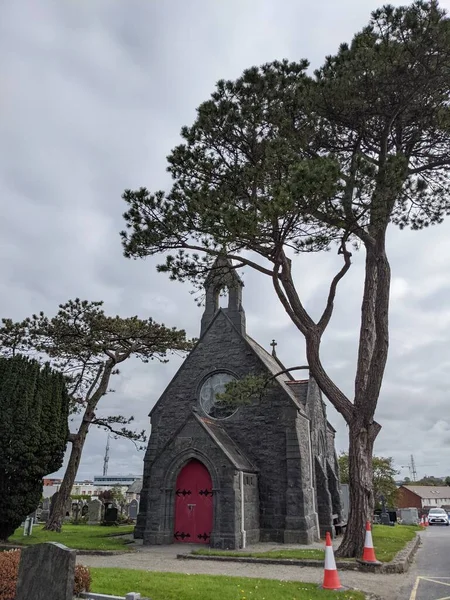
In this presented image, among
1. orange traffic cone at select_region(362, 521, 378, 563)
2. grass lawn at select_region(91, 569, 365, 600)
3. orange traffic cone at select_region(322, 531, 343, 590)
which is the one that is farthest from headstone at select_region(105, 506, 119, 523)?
orange traffic cone at select_region(322, 531, 343, 590)

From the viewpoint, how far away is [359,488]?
1373cm

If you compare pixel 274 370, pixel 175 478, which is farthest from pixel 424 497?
pixel 175 478

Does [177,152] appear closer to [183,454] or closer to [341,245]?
[341,245]

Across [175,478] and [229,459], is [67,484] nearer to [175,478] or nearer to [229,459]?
[175,478]

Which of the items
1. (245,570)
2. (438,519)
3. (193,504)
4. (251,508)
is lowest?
(245,570)

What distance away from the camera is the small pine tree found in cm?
1594

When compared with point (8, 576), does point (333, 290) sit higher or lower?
higher

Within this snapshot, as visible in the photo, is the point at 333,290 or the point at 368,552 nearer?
the point at 368,552

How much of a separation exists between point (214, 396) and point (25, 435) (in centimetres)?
888

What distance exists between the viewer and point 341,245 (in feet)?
50.5

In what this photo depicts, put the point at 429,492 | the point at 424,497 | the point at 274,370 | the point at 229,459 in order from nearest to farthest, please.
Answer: the point at 229,459 → the point at 274,370 → the point at 424,497 → the point at 429,492

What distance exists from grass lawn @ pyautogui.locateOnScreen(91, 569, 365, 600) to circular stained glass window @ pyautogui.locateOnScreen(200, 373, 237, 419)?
11463mm

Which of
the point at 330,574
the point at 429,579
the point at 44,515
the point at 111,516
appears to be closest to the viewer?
the point at 330,574

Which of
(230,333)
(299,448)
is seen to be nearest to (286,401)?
(299,448)
